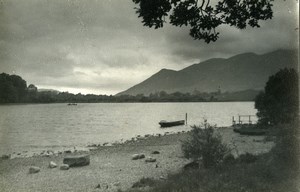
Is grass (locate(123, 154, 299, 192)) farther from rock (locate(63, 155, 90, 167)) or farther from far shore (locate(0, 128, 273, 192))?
rock (locate(63, 155, 90, 167))

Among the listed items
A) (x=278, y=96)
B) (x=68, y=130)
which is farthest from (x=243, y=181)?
(x=68, y=130)

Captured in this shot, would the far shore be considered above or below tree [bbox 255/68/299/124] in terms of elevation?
below

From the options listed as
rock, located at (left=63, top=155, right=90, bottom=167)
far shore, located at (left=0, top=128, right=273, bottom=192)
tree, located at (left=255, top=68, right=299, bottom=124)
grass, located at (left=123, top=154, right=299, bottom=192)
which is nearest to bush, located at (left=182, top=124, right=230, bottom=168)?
far shore, located at (left=0, top=128, right=273, bottom=192)

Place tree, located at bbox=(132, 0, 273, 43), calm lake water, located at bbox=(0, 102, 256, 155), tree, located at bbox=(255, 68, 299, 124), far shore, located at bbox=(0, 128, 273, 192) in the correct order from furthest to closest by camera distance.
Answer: calm lake water, located at bbox=(0, 102, 256, 155) < tree, located at bbox=(255, 68, 299, 124) < far shore, located at bbox=(0, 128, 273, 192) < tree, located at bbox=(132, 0, 273, 43)

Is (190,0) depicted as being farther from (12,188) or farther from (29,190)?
(12,188)

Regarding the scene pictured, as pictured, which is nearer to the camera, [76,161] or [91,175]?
[91,175]

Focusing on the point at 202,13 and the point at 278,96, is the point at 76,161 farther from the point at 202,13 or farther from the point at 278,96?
the point at 278,96

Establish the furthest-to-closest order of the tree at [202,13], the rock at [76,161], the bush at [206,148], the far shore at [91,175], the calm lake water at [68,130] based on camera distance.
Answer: the calm lake water at [68,130] → the rock at [76,161] → the bush at [206,148] → the far shore at [91,175] → the tree at [202,13]

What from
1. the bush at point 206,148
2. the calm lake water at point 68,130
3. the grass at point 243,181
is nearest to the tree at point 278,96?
the calm lake water at point 68,130

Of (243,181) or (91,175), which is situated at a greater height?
(243,181)

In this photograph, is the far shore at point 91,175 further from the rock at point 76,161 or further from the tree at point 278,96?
the tree at point 278,96

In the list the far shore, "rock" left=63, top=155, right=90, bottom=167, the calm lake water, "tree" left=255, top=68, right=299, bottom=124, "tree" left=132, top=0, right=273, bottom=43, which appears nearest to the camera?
"tree" left=132, top=0, right=273, bottom=43

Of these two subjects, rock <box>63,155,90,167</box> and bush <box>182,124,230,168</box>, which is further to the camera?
rock <box>63,155,90,167</box>
